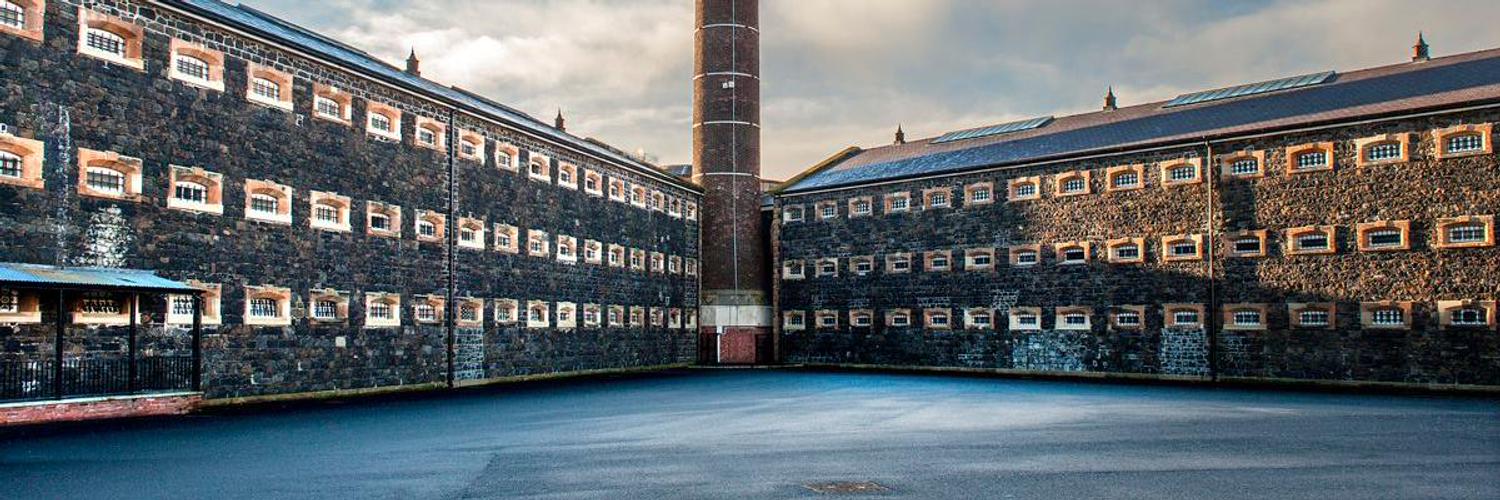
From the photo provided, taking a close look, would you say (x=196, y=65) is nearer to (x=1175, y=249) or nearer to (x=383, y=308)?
(x=383, y=308)

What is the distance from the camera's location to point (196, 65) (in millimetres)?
20219

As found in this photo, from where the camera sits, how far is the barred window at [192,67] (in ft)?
65.1

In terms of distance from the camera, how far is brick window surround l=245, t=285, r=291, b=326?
20.9 metres

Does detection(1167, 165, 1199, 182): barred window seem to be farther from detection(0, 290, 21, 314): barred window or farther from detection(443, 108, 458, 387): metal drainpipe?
detection(0, 290, 21, 314): barred window

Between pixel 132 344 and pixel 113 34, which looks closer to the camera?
pixel 132 344

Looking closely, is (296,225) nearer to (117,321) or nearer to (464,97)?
(117,321)

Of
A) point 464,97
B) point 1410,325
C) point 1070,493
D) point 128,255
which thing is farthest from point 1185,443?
point 464,97

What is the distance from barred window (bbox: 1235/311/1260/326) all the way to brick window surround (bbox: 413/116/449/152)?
23.9m

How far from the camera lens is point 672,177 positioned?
39688 mm

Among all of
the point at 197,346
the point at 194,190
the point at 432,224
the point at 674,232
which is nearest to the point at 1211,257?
the point at 674,232

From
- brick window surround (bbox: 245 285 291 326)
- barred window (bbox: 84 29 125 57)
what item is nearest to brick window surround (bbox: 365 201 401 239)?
brick window surround (bbox: 245 285 291 326)

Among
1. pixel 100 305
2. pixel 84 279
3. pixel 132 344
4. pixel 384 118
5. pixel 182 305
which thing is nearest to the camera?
pixel 84 279

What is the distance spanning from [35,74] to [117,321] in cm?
459

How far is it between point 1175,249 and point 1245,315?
2916 millimetres
